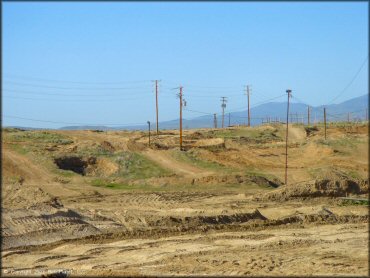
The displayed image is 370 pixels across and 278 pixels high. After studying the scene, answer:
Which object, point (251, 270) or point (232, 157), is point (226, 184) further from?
point (251, 270)

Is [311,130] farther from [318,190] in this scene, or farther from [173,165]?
[318,190]

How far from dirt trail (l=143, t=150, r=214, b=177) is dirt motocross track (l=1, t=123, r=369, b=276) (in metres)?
0.07

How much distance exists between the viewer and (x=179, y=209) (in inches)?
1015

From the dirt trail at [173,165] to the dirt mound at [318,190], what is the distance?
839 centimetres

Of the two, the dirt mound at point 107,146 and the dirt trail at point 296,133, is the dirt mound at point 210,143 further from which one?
the dirt trail at point 296,133

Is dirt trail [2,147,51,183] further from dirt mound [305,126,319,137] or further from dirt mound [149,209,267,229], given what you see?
dirt mound [305,126,319,137]

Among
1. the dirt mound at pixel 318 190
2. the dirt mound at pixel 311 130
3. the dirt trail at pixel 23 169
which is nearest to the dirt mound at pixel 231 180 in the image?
the dirt mound at pixel 318 190

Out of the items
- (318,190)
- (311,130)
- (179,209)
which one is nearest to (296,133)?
(311,130)

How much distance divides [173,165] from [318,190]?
1379 centimetres

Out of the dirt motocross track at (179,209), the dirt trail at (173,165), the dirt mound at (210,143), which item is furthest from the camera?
the dirt mound at (210,143)

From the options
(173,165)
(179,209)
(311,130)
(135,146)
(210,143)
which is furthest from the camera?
(311,130)

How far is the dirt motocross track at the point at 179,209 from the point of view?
15.3m

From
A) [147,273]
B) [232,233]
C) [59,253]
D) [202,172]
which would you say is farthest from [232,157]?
[147,273]

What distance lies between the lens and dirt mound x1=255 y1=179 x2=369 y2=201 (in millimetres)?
30172
